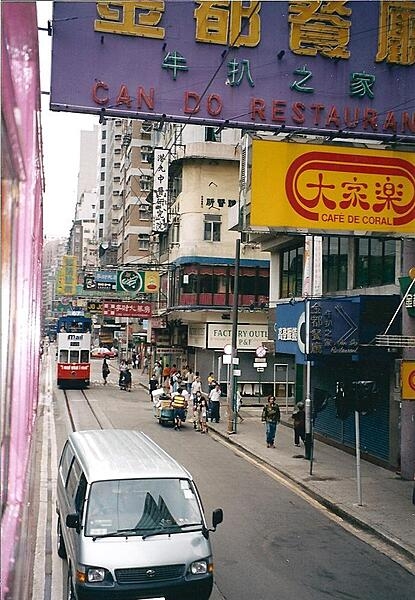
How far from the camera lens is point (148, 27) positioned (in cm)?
1096

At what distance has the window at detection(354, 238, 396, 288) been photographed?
17.9 m

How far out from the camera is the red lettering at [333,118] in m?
11.7

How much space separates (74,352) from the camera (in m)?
37.5

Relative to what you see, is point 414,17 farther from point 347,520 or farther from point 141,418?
point 141,418

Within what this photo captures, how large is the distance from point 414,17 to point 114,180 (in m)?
78.2

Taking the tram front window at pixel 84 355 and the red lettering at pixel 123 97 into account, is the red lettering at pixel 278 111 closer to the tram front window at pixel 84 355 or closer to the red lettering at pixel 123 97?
the red lettering at pixel 123 97

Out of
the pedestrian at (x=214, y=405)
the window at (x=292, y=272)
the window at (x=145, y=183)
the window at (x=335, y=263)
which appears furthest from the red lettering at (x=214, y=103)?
the window at (x=145, y=183)

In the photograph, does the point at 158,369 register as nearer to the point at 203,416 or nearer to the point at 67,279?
the point at 67,279

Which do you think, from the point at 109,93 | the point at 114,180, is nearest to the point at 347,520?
the point at 109,93

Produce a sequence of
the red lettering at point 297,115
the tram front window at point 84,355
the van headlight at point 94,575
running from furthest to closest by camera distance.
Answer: the tram front window at point 84,355 < the red lettering at point 297,115 < the van headlight at point 94,575

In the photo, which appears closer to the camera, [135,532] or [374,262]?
[135,532]

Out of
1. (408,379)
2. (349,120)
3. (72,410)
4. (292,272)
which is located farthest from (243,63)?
(72,410)

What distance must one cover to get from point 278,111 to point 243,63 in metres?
0.97

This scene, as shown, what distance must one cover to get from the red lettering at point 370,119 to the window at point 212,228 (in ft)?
94.8
